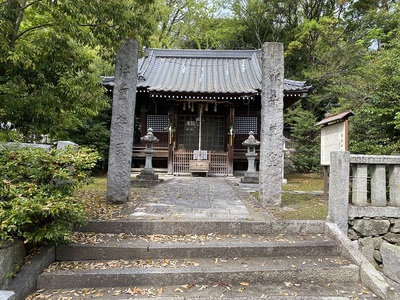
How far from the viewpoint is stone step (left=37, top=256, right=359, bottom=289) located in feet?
9.49

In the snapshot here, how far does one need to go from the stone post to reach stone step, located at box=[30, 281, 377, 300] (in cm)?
109

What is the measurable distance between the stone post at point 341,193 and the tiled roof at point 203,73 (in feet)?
22.8

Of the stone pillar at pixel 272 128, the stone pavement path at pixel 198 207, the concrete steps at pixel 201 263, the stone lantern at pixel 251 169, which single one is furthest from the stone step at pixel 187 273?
the stone lantern at pixel 251 169

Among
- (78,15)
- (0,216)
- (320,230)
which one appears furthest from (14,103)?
(320,230)

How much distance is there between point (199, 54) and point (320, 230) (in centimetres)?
1302

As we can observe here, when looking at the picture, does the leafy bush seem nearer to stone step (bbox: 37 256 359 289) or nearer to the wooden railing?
stone step (bbox: 37 256 359 289)

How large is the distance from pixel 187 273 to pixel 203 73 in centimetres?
1160

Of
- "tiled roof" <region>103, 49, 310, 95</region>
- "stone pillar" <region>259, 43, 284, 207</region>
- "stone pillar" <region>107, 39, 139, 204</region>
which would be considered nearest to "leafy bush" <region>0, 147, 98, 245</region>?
"stone pillar" <region>107, 39, 139, 204</region>

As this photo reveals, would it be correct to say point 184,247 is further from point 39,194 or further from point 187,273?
point 39,194

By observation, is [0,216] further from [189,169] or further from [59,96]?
[189,169]

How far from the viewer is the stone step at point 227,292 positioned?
2713 millimetres

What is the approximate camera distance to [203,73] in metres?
13.3

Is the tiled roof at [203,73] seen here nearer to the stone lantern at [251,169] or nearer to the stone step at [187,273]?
the stone lantern at [251,169]

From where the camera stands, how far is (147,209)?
4586 millimetres
